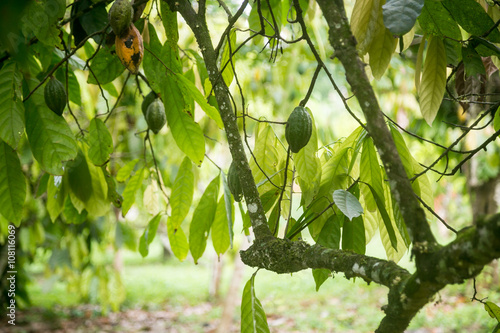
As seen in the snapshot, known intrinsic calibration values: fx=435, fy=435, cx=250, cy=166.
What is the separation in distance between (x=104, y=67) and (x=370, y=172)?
649mm

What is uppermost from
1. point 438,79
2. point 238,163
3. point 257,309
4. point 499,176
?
point 499,176

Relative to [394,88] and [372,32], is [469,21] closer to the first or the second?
[372,32]

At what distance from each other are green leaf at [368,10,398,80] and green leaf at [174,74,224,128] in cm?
28

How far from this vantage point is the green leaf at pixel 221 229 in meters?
0.93

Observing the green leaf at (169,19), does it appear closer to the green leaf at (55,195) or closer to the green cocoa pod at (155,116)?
the green cocoa pod at (155,116)

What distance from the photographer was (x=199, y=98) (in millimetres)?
772

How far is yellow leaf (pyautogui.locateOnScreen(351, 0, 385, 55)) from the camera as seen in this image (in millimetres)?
695

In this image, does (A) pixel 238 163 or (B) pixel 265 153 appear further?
(B) pixel 265 153

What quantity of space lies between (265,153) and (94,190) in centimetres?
42

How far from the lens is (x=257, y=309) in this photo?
692mm

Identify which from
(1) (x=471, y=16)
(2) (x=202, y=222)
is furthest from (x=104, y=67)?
(1) (x=471, y=16)

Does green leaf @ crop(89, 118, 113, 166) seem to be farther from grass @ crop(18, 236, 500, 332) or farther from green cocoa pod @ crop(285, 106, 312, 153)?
grass @ crop(18, 236, 500, 332)

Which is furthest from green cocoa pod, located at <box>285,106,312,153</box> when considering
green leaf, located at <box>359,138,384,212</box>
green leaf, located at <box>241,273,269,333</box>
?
green leaf, located at <box>241,273,269,333</box>

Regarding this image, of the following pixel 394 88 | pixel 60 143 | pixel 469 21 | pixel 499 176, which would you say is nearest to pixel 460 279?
pixel 469 21
